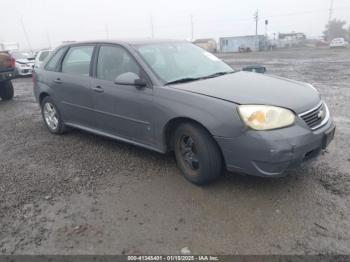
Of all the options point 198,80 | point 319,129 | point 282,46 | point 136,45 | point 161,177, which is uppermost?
point 136,45

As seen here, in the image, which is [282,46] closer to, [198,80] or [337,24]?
[337,24]

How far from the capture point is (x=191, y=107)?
128 inches

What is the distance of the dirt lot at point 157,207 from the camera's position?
2.62m

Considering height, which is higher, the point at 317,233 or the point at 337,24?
the point at 317,233

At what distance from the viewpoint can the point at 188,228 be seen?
2801 millimetres

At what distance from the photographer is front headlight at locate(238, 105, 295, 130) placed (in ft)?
9.59

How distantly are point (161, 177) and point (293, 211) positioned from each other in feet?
5.02

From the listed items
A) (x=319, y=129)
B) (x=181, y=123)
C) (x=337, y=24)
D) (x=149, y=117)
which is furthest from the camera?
(x=337, y=24)

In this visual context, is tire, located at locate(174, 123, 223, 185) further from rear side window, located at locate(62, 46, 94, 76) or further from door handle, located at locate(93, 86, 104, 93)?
rear side window, located at locate(62, 46, 94, 76)

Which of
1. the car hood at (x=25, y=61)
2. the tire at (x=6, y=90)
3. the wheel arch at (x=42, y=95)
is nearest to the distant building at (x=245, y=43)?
the car hood at (x=25, y=61)

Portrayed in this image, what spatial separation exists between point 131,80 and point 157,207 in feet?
4.91

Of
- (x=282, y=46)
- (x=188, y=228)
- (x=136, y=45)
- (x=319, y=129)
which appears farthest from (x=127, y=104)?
(x=282, y=46)

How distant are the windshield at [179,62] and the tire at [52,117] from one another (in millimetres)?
2222

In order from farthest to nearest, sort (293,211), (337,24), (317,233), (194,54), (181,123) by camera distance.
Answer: (337,24) → (194,54) → (181,123) → (293,211) → (317,233)
